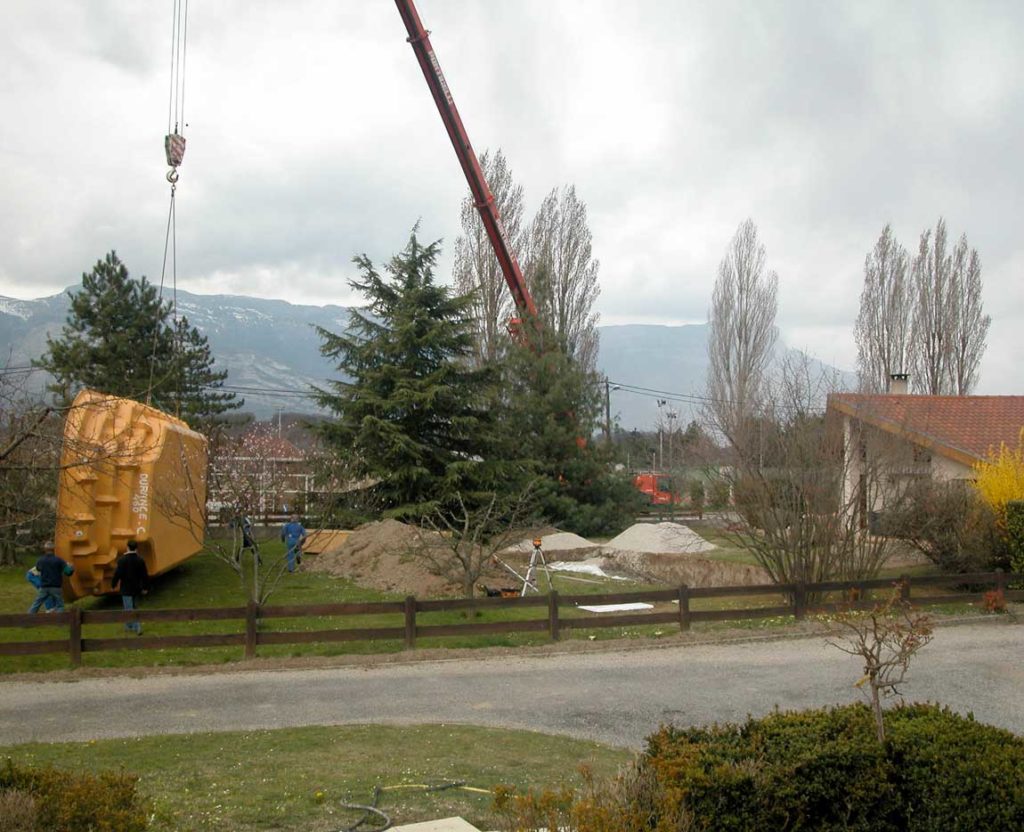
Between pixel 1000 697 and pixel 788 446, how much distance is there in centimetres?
724

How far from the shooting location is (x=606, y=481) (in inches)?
1462

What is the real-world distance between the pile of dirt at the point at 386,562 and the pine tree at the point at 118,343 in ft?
44.3

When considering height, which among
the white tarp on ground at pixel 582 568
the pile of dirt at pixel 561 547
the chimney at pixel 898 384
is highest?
the chimney at pixel 898 384

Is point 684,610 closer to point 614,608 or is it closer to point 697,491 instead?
point 614,608

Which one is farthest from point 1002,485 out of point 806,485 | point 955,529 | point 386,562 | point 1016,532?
point 386,562

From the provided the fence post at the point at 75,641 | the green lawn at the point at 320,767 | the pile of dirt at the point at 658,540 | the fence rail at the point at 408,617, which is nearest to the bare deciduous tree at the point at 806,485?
the fence rail at the point at 408,617

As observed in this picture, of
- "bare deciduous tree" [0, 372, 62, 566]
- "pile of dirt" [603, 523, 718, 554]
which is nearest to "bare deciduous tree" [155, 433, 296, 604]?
"bare deciduous tree" [0, 372, 62, 566]

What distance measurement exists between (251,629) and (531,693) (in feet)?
16.0

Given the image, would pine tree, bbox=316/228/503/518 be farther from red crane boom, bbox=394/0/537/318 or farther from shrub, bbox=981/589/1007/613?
shrub, bbox=981/589/1007/613

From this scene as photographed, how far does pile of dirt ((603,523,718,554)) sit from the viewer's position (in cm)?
3061

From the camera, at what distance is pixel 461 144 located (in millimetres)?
31234

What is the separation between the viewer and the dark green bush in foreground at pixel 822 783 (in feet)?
16.9

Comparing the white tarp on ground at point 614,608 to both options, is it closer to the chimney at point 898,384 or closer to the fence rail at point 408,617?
the fence rail at point 408,617

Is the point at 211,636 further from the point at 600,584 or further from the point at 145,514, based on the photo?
the point at 600,584
